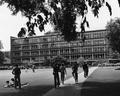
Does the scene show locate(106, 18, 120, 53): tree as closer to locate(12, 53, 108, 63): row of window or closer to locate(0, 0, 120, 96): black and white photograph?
locate(0, 0, 120, 96): black and white photograph

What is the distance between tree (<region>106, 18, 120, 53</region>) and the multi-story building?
7259 centimetres

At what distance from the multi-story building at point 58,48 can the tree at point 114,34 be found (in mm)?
72588

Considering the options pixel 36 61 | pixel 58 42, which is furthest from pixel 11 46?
pixel 58 42

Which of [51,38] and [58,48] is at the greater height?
[51,38]

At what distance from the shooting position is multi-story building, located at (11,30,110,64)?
13975 centimetres

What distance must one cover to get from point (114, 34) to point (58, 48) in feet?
304

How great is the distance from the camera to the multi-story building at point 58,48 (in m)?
140

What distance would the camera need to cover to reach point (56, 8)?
10.4m

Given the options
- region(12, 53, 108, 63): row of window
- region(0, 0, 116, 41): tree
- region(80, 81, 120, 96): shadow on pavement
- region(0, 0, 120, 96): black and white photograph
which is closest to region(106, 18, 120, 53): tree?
region(0, 0, 120, 96): black and white photograph

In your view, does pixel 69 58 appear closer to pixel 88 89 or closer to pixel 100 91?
pixel 88 89

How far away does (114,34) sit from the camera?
5822cm

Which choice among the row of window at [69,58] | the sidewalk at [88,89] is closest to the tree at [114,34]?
the sidewalk at [88,89]

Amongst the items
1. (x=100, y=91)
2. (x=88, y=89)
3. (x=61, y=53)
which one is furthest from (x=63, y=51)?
(x=100, y=91)

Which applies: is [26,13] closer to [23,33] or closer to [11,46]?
[23,33]
